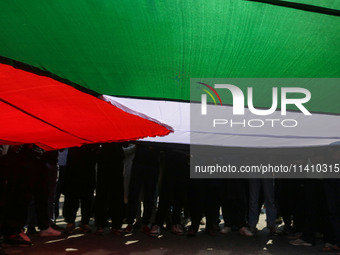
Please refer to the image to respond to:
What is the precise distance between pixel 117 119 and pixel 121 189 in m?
3.17

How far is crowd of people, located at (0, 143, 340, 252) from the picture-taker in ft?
16.4

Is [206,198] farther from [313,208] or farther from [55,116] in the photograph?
[55,116]

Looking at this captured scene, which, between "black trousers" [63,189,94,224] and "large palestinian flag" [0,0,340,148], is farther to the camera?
"black trousers" [63,189,94,224]

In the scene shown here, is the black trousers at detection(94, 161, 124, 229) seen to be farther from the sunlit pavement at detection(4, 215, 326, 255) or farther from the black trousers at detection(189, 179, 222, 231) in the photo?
the black trousers at detection(189, 179, 222, 231)

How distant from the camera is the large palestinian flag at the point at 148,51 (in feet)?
6.30

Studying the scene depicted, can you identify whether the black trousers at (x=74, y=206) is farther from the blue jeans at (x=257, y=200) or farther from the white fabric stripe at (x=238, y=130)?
the blue jeans at (x=257, y=200)

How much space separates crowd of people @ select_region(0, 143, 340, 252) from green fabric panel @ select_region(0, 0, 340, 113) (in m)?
2.82

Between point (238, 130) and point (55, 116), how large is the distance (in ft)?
9.24

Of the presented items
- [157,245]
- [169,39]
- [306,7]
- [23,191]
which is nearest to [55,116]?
[169,39]

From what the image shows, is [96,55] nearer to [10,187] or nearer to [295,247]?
[10,187]

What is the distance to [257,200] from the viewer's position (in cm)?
652

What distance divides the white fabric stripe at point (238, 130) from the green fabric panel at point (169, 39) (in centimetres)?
79

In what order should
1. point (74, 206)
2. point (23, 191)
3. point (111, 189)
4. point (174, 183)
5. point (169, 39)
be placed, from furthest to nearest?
point (174, 183) < point (111, 189) < point (74, 206) < point (23, 191) < point (169, 39)

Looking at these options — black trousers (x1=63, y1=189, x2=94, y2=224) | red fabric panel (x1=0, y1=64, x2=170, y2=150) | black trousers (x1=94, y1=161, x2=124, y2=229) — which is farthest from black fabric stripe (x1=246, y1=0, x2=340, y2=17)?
black trousers (x1=63, y1=189, x2=94, y2=224)
